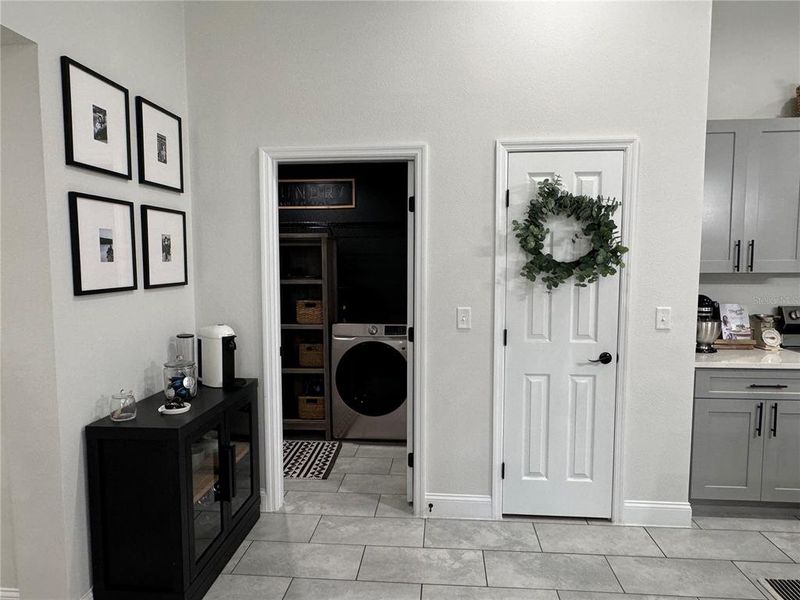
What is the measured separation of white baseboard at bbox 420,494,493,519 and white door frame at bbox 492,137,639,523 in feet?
0.20

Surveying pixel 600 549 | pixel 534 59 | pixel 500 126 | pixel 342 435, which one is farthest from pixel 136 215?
pixel 600 549

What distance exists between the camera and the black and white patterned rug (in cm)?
344

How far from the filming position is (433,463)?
9.30 feet

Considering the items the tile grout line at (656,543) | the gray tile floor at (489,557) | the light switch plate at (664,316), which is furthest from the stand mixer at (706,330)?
the tile grout line at (656,543)

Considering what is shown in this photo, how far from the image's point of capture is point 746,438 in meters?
2.76

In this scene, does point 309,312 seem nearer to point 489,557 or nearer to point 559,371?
point 559,371

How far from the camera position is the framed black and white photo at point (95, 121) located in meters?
1.88

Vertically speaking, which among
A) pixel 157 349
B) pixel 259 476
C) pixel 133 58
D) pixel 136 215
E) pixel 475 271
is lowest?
pixel 259 476

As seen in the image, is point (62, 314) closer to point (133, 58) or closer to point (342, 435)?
point (133, 58)

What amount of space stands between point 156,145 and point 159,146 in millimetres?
32

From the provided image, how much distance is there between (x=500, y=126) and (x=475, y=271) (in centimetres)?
80

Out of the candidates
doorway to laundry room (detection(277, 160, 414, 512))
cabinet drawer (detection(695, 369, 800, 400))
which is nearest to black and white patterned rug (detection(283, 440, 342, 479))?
doorway to laundry room (detection(277, 160, 414, 512))

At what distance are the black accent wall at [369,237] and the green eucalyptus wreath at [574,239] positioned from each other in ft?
5.83

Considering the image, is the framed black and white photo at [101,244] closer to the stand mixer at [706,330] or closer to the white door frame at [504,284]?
the white door frame at [504,284]
